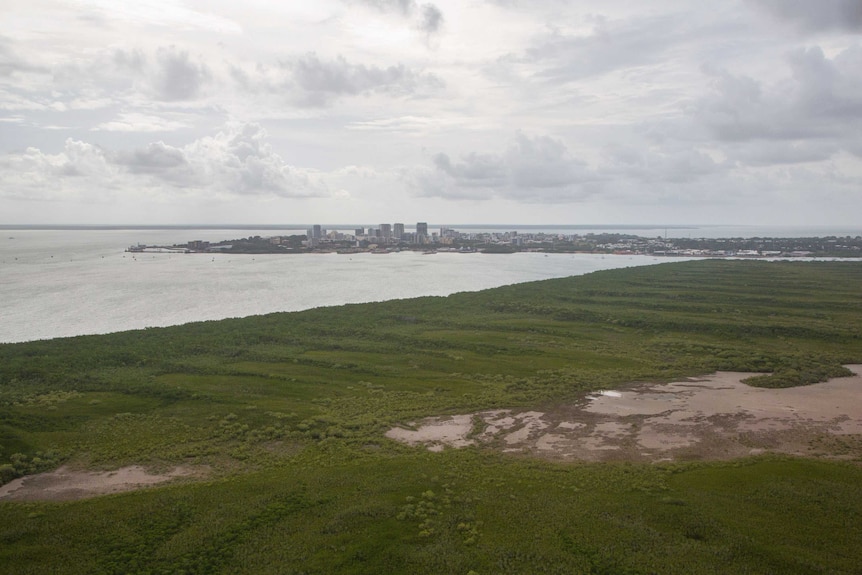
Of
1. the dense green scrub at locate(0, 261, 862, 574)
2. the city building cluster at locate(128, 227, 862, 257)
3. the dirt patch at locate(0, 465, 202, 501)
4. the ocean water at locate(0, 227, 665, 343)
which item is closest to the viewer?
the dense green scrub at locate(0, 261, 862, 574)

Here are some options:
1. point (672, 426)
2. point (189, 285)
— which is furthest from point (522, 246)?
point (672, 426)

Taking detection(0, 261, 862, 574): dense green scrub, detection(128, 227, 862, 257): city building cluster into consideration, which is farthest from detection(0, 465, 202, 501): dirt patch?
detection(128, 227, 862, 257): city building cluster

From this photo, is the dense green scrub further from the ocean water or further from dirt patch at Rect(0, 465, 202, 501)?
the ocean water

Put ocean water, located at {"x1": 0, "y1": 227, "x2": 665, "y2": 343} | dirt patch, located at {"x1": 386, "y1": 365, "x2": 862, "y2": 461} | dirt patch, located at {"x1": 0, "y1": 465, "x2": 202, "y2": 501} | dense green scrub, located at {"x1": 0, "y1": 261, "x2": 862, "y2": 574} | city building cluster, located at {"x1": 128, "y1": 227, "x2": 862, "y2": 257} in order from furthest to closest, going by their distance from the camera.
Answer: city building cluster, located at {"x1": 128, "y1": 227, "x2": 862, "y2": 257} < ocean water, located at {"x1": 0, "y1": 227, "x2": 665, "y2": 343} < dirt patch, located at {"x1": 386, "y1": 365, "x2": 862, "y2": 461} < dirt patch, located at {"x1": 0, "y1": 465, "x2": 202, "y2": 501} < dense green scrub, located at {"x1": 0, "y1": 261, "x2": 862, "y2": 574}

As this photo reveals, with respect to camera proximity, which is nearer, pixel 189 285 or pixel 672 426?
pixel 672 426

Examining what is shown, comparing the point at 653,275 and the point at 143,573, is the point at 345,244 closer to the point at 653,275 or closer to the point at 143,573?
the point at 653,275

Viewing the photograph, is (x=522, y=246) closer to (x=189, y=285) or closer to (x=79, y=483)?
(x=189, y=285)

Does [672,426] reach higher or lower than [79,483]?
lower

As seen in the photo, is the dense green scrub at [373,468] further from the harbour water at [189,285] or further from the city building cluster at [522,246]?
the city building cluster at [522,246]
